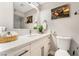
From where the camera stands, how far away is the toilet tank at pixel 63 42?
1288 millimetres

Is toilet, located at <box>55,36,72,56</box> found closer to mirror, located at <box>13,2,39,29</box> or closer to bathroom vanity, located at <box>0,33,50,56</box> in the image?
bathroom vanity, located at <box>0,33,50,56</box>

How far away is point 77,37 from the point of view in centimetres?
132

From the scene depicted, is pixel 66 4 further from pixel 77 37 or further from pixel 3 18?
pixel 3 18

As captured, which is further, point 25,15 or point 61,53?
point 25,15

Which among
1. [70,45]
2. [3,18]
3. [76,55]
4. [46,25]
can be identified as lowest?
[76,55]

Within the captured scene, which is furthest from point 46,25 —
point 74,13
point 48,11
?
point 74,13

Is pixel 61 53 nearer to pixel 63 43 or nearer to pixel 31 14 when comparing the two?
pixel 63 43

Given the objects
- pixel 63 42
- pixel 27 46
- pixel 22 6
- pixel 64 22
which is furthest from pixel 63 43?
pixel 22 6

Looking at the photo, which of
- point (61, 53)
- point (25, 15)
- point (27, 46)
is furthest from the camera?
point (25, 15)

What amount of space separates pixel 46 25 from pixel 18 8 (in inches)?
20.3

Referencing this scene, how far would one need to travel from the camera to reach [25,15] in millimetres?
1324

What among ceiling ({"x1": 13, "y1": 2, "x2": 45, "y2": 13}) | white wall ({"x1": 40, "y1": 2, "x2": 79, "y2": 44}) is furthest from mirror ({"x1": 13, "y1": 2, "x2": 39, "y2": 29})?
white wall ({"x1": 40, "y1": 2, "x2": 79, "y2": 44})

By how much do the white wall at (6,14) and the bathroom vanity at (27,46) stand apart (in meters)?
0.28

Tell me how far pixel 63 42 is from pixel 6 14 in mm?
944
